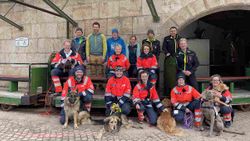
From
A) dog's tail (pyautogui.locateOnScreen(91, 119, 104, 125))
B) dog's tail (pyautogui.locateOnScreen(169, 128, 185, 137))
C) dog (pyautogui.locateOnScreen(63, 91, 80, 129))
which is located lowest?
dog's tail (pyautogui.locateOnScreen(169, 128, 185, 137))

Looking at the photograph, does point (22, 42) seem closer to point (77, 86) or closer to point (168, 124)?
point (77, 86)

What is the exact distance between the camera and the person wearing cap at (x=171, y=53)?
270 inches

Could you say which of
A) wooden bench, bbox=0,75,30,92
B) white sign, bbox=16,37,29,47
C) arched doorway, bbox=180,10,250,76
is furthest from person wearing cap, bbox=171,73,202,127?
white sign, bbox=16,37,29,47

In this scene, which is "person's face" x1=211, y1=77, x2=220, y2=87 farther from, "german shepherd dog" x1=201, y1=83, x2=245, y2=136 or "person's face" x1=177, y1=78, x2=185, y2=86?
"person's face" x1=177, y1=78, x2=185, y2=86

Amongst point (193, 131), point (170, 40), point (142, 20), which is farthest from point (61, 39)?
point (193, 131)

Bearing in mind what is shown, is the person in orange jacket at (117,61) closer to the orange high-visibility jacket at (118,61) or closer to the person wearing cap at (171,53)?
the orange high-visibility jacket at (118,61)

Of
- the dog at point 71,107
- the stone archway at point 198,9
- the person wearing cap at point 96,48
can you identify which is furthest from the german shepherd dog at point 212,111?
the person wearing cap at point 96,48

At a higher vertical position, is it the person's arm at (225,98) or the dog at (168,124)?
the person's arm at (225,98)

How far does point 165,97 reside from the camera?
6.98 metres

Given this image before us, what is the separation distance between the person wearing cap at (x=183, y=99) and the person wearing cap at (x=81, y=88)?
69.4 inches

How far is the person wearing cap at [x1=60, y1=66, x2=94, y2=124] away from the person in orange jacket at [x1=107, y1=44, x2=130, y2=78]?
0.69 meters

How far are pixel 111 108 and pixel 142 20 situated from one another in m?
2.80

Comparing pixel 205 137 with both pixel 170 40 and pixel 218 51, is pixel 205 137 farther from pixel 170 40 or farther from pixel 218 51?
pixel 218 51

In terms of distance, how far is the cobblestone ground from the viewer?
5277 mm
